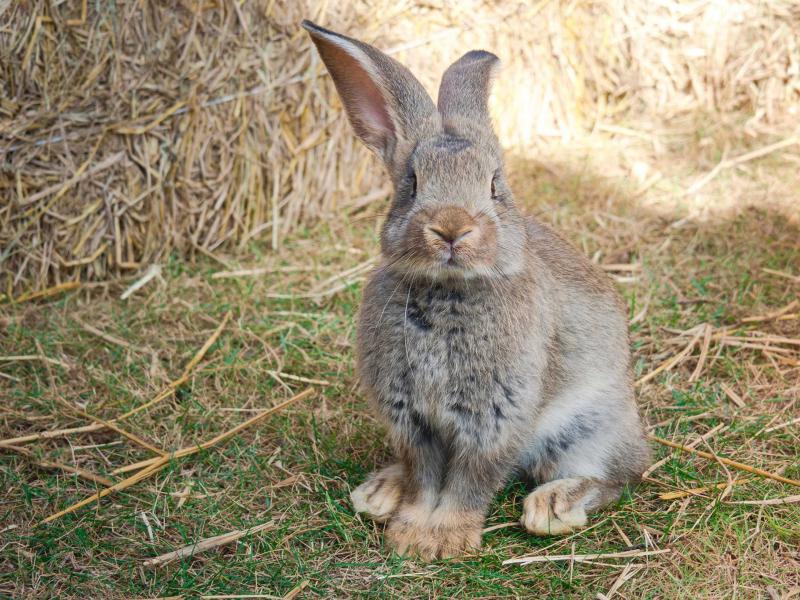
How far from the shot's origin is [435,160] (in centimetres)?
258

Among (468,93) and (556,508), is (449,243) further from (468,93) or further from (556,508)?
(556,508)

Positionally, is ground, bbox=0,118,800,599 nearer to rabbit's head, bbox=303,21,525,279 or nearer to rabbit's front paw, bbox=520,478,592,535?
rabbit's front paw, bbox=520,478,592,535

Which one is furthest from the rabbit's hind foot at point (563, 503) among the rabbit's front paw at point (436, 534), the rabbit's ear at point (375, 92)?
the rabbit's ear at point (375, 92)

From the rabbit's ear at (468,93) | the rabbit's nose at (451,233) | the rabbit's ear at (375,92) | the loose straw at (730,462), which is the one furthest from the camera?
the loose straw at (730,462)

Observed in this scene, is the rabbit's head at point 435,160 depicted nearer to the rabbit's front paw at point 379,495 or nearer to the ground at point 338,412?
the rabbit's front paw at point 379,495

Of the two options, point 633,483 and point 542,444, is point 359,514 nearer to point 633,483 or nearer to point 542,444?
point 542,444

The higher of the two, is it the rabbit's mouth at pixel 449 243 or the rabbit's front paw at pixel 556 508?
the rabbit's mouth at pixel 449 243

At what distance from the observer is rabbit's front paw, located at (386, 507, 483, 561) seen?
107 inches

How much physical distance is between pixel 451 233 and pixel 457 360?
431 mm

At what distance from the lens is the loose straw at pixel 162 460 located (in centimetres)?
288

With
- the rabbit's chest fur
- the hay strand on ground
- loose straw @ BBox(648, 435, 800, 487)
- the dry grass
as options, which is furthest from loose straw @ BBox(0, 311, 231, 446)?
loose straw @ BBox(648, 435, 800, 487)

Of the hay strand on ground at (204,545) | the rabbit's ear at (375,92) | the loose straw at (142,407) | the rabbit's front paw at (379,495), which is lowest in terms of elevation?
the loose straw at (142,407)

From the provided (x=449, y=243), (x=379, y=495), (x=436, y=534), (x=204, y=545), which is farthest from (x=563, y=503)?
(x=204, y=545)

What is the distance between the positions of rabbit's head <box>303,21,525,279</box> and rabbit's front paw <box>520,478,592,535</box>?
2.45 ft
